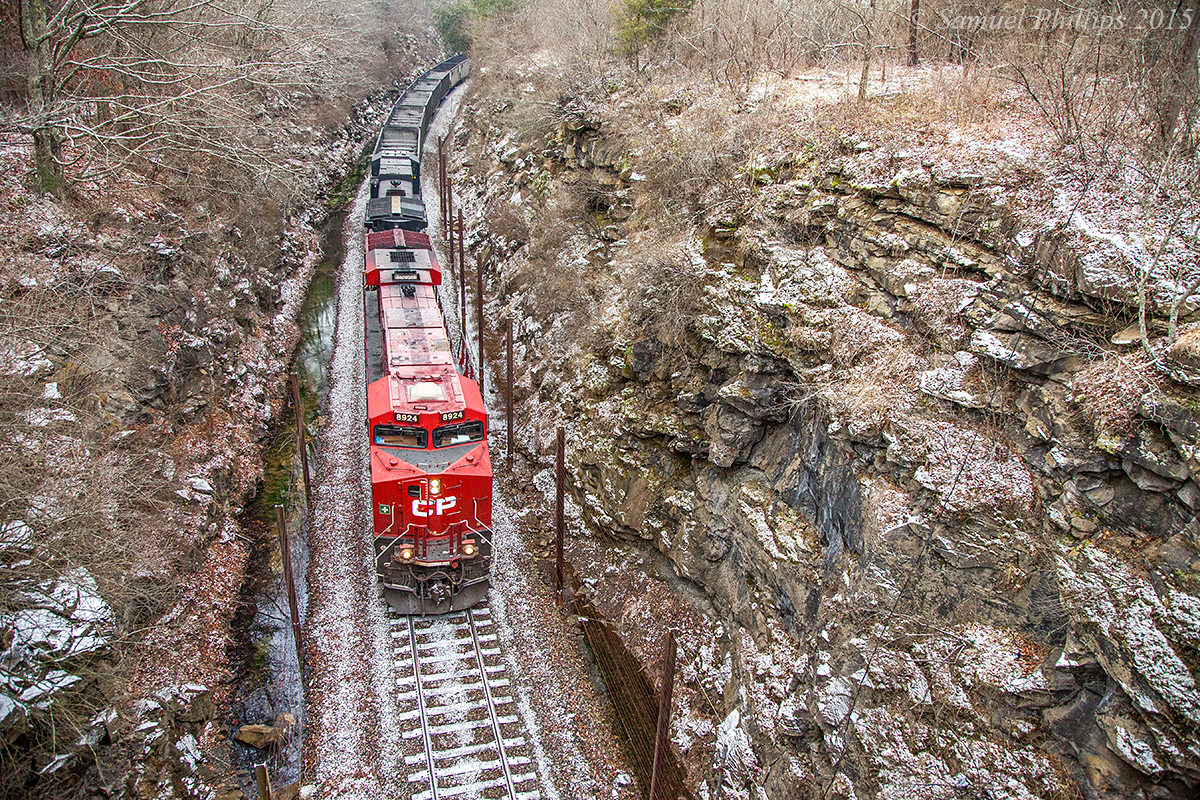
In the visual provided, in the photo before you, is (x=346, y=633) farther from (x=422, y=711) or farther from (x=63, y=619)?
(x=63, y=619)

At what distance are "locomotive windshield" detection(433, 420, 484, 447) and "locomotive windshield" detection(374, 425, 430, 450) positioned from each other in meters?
0.22

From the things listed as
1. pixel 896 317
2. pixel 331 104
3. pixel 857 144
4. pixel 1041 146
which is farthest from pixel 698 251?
pixel 331 104

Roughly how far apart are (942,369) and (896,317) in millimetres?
1667

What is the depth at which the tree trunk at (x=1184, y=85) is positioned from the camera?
10680 mm

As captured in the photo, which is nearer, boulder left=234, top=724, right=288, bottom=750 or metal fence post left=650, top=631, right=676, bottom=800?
metal fence post left=650, top=631, right=676, bottom=800

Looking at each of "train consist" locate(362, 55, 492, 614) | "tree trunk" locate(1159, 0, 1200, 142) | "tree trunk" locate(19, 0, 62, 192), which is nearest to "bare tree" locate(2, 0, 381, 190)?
"tree trunk" locate(19, 0, 62, 192)

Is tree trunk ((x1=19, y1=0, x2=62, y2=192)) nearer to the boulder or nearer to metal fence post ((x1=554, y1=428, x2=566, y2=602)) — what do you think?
metal fence post ((x1=554, y1=428, x2=566, y2=602))

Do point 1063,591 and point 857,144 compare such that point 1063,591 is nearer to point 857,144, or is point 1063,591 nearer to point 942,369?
point 942,369

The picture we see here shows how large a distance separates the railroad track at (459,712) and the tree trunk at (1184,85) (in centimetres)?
1486

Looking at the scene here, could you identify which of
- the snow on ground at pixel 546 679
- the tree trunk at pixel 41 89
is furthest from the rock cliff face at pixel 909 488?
the tree trunk at pixel 41 89

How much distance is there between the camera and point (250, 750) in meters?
12.7

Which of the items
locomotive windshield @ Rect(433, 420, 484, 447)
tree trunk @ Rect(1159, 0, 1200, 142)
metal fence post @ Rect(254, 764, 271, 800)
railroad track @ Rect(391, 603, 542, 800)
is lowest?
railroad track @ Rect(391, 603, 542, 800)

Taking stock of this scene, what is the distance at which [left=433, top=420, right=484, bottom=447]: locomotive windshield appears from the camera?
1427cm

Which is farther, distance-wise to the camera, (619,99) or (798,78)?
(619,99)
